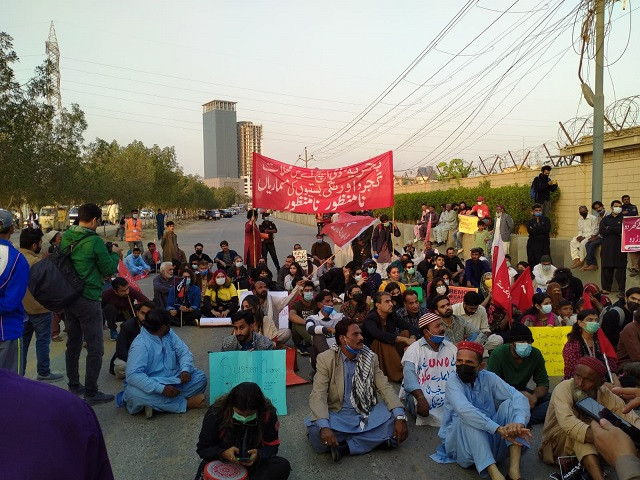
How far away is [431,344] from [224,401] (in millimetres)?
2588

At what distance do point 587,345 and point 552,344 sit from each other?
4.75 ft

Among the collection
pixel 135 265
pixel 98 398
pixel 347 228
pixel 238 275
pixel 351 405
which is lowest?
pixel 98 398

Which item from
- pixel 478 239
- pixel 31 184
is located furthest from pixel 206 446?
pixel 31 184

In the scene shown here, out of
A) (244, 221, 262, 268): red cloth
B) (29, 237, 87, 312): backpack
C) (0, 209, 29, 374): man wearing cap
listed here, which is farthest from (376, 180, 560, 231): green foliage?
(0, 209, 29, 374): man wearing cap

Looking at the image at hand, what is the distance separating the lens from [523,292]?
8633 mm

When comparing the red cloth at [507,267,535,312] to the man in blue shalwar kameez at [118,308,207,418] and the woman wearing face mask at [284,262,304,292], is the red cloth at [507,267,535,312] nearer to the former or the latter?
the woman wearing face mask at [284,262,304,292]

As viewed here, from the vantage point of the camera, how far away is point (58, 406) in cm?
107

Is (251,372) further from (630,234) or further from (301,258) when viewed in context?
(630,234)

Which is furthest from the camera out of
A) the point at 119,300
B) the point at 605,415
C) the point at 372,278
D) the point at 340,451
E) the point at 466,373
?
the point at 372,278

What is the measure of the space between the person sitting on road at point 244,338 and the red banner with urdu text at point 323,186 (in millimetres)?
5113

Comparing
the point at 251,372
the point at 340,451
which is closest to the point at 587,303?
the point at 340,451

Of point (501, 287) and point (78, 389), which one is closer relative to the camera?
point (78, 389)

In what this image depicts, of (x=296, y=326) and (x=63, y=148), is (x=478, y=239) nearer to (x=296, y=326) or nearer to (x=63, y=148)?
(x=296, y=326)

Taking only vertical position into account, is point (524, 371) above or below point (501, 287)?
below
